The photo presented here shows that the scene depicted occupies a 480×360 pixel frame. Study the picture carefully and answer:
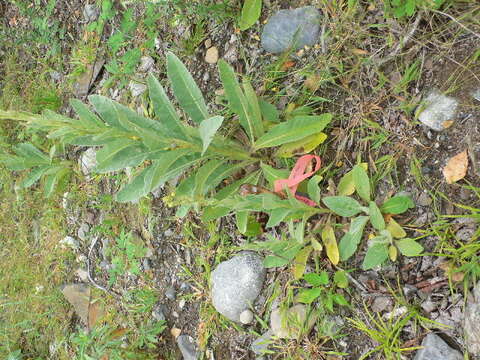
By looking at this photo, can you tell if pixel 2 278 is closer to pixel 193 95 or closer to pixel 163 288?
pixel 163 288

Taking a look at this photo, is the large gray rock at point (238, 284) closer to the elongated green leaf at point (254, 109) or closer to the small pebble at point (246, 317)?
the small pebble at point (246, 317)

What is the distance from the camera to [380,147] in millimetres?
2357

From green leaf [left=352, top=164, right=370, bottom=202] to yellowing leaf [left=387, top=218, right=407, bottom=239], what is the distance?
0.16 meters

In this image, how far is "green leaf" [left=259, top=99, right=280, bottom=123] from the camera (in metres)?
2.57

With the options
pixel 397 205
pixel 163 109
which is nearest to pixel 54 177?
pixel 163 109

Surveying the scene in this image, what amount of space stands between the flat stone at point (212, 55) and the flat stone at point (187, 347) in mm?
1694

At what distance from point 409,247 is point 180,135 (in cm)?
113

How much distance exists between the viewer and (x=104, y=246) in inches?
144

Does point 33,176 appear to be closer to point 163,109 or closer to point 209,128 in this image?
point 163,109

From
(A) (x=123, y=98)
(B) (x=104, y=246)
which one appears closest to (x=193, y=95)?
(A) (x=123, y=98)

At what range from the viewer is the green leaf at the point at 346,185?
2.36m

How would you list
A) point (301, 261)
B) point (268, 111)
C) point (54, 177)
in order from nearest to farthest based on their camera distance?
1. point (301, 261)
2. point (268, 111)
3. point (54, 177)

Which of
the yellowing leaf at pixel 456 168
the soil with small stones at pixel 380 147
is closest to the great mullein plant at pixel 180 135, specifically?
the soil with small stones at pixel 380 147

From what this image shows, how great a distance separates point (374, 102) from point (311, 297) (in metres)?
0.99
